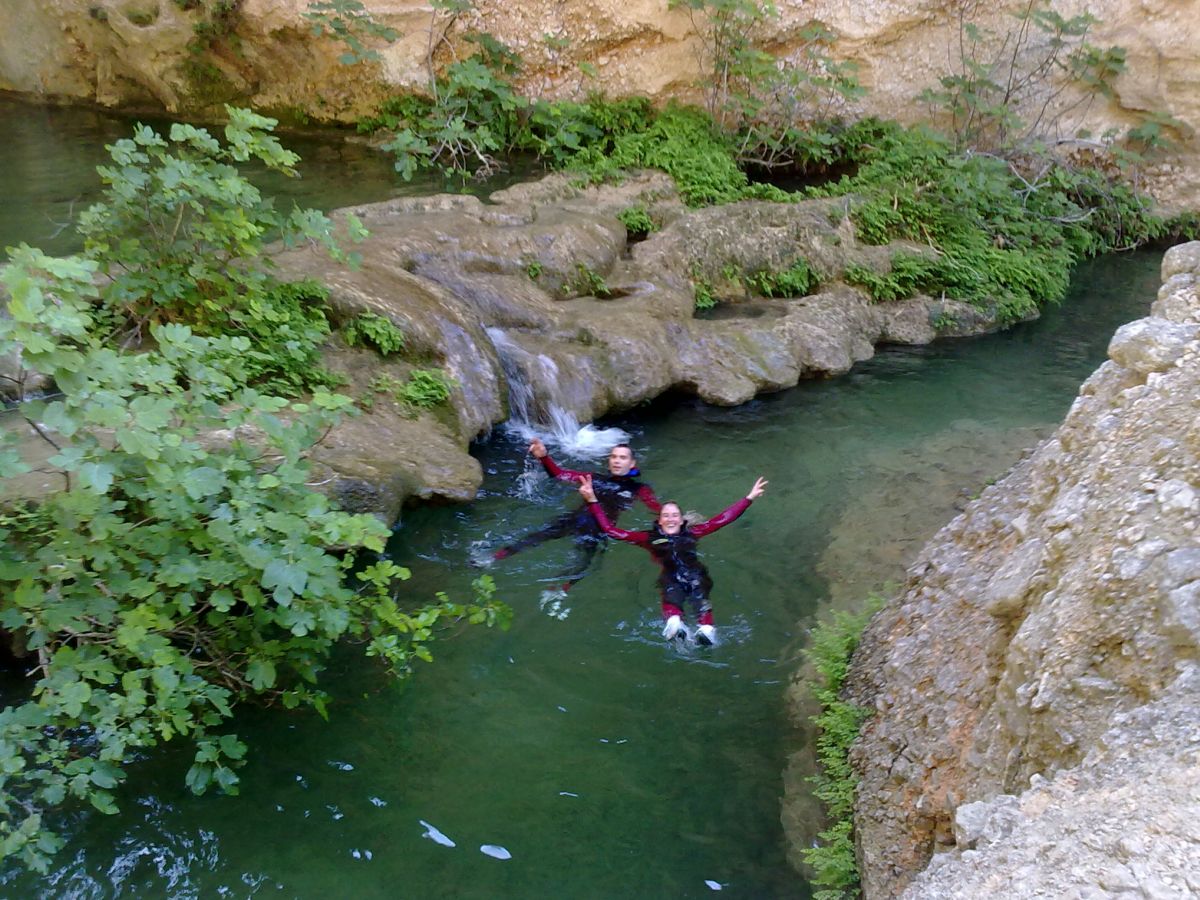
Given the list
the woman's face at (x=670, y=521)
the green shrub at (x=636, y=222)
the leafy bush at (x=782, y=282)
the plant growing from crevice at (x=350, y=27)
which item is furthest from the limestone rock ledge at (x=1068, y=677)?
the plant growing from crevice at (x=350, y=27)

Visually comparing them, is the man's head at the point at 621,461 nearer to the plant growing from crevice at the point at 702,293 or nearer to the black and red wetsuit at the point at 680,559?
the black and red wetsuit at the point at 680,559

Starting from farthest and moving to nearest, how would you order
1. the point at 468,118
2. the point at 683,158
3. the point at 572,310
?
the point at 468,118 → the point at 683,158 → the point at 572,310

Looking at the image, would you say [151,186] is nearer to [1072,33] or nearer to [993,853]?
[993,853]

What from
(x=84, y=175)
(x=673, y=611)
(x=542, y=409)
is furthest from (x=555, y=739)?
(x=84, y=175)

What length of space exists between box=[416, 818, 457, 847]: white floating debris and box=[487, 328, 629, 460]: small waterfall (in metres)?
4.72

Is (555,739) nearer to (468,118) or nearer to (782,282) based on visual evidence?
(782,282)

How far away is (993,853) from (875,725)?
2.11 m

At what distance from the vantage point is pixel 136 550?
183 inches

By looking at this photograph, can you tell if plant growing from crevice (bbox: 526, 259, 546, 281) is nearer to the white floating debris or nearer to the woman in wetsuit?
the woman in wetsuit

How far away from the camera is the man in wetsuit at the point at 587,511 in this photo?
24.3ft

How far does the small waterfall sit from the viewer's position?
30.8 feet

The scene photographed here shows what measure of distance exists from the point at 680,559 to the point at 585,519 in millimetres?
947

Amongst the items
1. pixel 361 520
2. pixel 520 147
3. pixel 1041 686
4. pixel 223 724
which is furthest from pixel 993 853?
pixel 520 147

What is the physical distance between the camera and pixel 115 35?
1658cm
